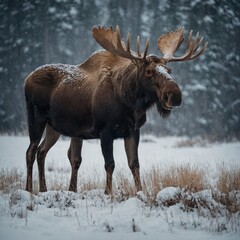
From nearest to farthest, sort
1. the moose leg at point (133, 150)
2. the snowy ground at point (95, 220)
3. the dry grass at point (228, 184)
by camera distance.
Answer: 1. the snowy ground at point (95, 220)
2. the dry grass at point (228, 184)
3. the moose leg at point (133, 150)

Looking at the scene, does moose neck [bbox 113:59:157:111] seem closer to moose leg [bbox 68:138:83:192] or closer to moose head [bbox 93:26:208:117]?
moose head [bbox 93:26:208:117]

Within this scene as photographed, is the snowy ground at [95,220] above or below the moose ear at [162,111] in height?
below

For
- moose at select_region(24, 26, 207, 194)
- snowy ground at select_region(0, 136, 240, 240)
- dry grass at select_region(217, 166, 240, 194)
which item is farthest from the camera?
moose at select_region(24, 26, 207, 194)

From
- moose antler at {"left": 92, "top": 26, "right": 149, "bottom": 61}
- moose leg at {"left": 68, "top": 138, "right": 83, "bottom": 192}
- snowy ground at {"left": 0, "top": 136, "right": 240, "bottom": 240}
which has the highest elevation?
moose antler at {"left": 92, "top": 26, "right": 149, "bottom": 61}

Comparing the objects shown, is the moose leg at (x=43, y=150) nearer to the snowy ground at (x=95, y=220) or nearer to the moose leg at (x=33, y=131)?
the moose leg at (x=33, y=131)

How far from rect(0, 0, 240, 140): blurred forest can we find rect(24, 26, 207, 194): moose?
51.2 feet

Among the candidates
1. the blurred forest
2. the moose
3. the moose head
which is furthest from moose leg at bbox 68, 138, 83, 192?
the blurred forest

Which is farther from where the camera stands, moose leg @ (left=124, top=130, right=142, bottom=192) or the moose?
moose leg @ (left=124, top=130, right=142, bottom=192)

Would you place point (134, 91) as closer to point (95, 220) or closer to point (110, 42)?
point (110, 42)

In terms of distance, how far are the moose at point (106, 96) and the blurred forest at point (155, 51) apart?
15.6 m

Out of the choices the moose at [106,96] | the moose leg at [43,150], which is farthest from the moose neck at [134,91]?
the moose leg at [43,150]

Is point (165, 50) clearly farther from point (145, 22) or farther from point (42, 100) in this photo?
point (145, 22)

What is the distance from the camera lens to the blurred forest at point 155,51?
23094 mm

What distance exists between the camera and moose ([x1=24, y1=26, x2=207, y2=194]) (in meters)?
5.61
